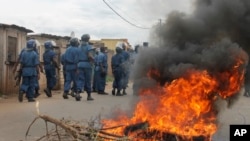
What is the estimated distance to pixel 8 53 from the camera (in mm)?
16094

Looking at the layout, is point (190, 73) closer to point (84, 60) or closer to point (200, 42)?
point (200, 42)

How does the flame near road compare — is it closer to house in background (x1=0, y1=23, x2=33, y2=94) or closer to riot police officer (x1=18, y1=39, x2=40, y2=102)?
riot police officer (x1=18, y1=39, x2=40, y2=102)

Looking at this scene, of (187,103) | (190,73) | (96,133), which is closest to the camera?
(96,133)

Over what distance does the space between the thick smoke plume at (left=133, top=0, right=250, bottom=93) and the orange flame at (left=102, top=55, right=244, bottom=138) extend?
0.16 m

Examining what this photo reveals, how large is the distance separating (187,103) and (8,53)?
35.5ft

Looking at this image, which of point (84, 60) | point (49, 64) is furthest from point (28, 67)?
point (49, 64)

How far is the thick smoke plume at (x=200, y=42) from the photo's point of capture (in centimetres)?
706

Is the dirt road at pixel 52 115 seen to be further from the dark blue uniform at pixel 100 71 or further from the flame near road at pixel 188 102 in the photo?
the dark blue uniform at pixel 100 71

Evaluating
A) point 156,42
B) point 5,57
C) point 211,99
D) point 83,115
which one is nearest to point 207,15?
point 156,42

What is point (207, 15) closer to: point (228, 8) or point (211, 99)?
point (228, 8)

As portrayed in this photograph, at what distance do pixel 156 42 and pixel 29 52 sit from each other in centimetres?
631

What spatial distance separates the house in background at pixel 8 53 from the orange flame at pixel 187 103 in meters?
9.50

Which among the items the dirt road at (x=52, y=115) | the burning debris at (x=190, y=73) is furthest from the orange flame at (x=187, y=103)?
the dirt road at (x=52, y=115)

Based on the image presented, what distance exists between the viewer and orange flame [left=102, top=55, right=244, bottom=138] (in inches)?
261
